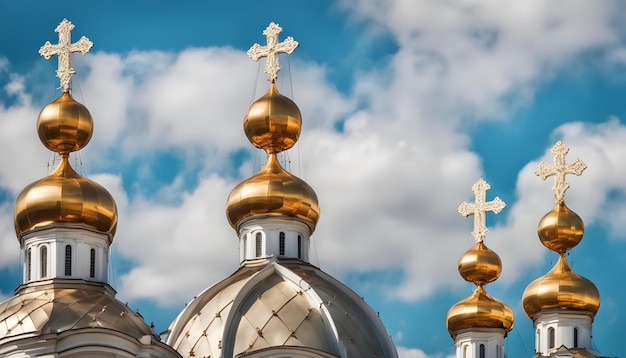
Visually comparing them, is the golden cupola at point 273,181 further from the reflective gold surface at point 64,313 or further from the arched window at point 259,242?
the reflective gold surface at point 64,313

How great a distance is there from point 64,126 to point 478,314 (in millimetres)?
12611

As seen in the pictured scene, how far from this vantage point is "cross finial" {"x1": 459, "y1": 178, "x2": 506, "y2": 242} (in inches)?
2359

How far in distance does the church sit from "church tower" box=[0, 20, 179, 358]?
0.02 metres

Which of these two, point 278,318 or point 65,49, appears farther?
point 65,49

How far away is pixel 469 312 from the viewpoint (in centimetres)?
5909

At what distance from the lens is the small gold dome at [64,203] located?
50906mm

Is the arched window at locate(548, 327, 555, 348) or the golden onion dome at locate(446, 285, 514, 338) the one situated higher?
the golden onion dome at locate(446, 285, 514, 338)

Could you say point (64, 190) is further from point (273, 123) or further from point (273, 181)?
point (273, 123)

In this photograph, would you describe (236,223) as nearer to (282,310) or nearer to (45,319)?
(282,310)

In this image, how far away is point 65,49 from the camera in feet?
176

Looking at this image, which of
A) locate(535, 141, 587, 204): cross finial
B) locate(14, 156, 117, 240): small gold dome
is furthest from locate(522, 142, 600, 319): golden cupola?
locate(14, 156, 117, 240): small gold dome

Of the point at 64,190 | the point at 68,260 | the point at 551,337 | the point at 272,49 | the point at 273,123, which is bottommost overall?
the point at 68,260

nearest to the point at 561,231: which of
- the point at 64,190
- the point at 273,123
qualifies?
the point at 273,123

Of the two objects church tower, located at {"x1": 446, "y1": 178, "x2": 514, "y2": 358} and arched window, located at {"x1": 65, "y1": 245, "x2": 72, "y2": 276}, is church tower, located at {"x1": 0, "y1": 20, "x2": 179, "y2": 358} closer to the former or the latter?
arched window, located at {"x1": 65, "y1": 245, "x2": 72, "y2": 276}
